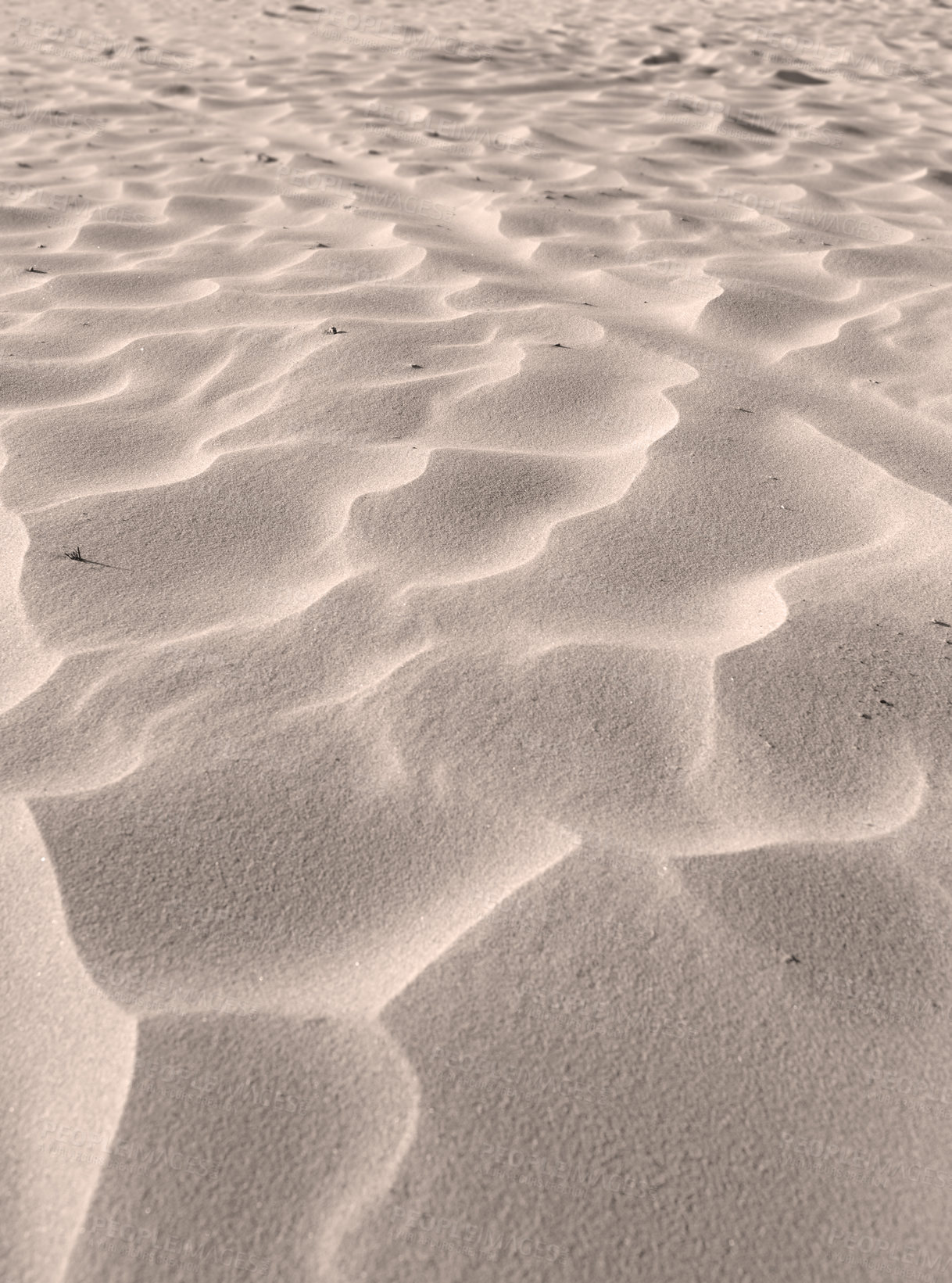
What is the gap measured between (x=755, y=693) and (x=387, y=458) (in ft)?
2.56

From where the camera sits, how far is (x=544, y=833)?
1.17 meters

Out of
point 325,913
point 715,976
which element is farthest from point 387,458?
point 715,976

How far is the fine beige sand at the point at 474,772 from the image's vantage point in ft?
2.91
